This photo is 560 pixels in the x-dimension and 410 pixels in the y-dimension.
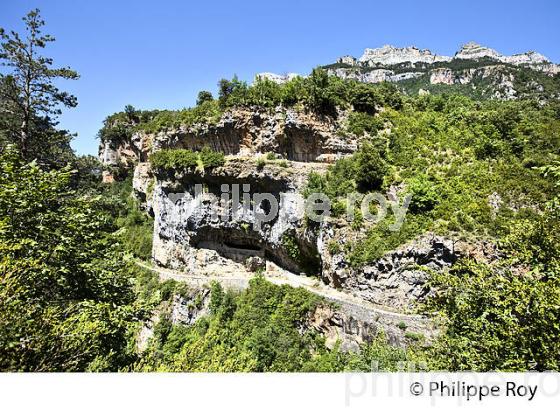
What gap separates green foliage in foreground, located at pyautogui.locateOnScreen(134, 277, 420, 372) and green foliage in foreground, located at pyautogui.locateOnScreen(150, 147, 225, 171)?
9485mm

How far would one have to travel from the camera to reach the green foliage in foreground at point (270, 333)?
15.0 metres

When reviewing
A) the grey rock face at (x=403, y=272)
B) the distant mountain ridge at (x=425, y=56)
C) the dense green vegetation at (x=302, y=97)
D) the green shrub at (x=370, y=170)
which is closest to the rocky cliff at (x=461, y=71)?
the distant mountain ridge at (x=425, y=56)

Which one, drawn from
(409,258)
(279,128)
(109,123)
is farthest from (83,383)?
(109,123)

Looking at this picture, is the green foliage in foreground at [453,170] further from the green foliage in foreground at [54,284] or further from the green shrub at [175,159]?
the green foliage in foreground at [54,284]

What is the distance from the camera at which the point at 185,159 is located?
25.7 meters

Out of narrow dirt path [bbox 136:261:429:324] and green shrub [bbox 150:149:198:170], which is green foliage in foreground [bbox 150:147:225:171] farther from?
narrow dirt path [bbox 136:261:429:324]

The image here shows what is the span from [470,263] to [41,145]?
15.9 meters

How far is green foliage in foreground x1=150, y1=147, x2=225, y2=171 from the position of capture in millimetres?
24609

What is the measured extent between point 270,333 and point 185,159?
49.8ft

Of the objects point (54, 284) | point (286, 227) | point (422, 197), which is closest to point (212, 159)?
point (286, 227)

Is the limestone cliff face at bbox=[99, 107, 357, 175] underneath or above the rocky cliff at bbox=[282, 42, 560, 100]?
underneath

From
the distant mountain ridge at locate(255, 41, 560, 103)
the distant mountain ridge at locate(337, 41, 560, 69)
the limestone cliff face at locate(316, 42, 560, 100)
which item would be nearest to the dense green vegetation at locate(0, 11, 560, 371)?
the distant mountain ridge at locate(255, 41, 560, 103)

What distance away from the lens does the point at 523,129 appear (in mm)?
20969

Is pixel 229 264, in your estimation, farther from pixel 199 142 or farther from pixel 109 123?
pixel 109 123
